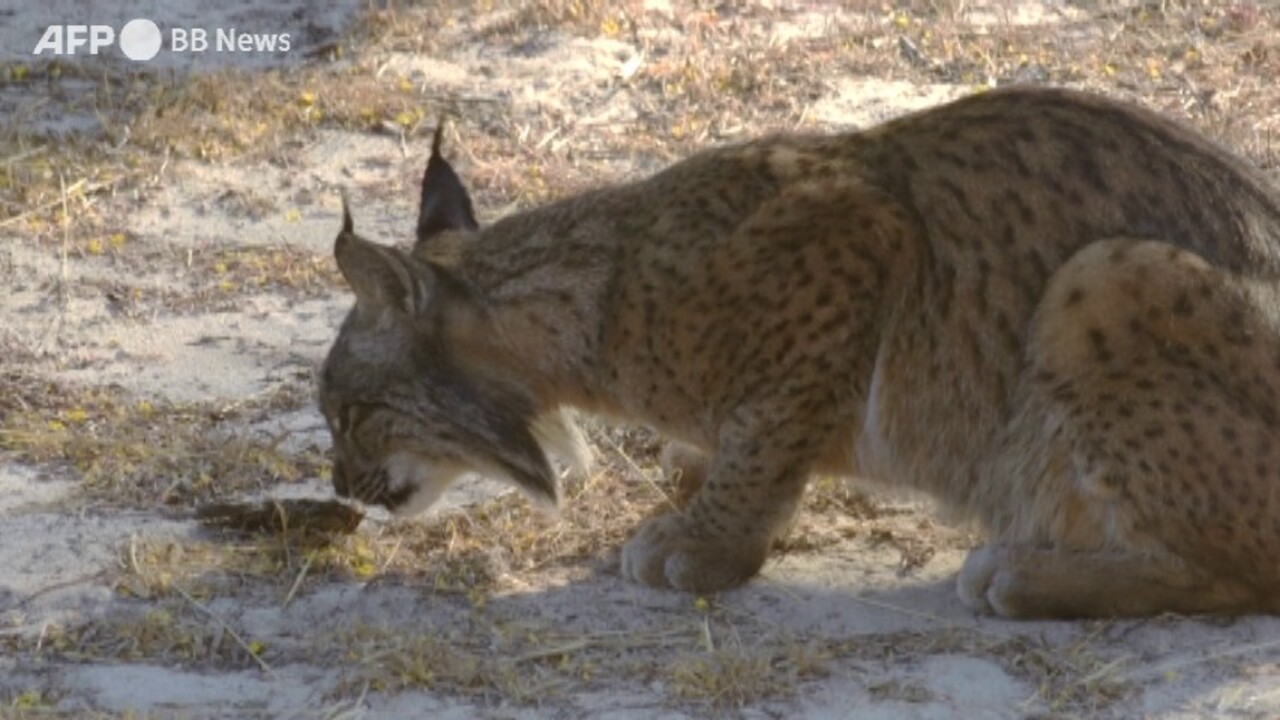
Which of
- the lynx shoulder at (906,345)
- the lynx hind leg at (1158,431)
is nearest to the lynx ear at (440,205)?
the lynx shoulder at (906,345)

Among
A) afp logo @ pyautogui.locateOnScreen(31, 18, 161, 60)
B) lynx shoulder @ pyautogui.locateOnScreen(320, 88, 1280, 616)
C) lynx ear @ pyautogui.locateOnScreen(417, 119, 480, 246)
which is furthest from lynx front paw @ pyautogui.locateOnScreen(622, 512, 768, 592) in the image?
afp logo @ pyautogui.locateOnScreen(31, 18, 161, 60)

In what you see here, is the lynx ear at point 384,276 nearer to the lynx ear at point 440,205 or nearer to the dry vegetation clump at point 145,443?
the lynx ear at point 440,205

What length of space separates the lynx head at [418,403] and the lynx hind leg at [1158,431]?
4.32ft

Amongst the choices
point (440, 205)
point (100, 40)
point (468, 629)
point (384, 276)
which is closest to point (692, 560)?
point (468, 629)

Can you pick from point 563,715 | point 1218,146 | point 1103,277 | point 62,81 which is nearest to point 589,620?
point 563,715

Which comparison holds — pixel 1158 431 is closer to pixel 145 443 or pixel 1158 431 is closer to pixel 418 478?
pixel 418 478

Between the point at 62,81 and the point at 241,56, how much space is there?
66 centimetres

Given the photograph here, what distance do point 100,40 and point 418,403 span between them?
3.79 m

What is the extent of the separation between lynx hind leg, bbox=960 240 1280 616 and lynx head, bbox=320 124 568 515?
132cm

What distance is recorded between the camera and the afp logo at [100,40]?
10.1 metres

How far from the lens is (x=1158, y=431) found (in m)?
6.29

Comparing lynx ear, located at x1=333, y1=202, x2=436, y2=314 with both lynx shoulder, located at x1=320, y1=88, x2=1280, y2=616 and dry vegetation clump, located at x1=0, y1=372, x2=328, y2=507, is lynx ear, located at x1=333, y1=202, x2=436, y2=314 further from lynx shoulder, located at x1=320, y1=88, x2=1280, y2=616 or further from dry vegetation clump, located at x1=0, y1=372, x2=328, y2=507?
dry vegetation clump, located at x1=0, y1=372, x2=328, y2=507

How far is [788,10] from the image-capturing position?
10.7 metres

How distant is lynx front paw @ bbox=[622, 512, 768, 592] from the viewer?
676 cm
